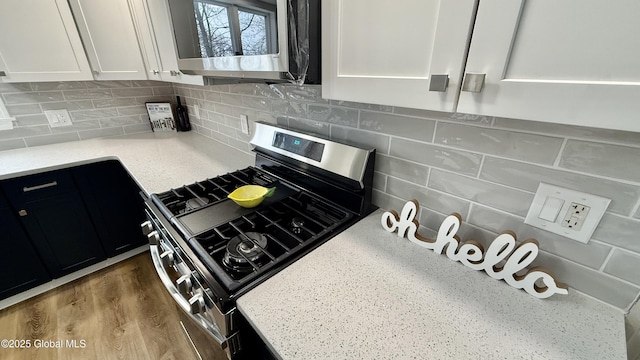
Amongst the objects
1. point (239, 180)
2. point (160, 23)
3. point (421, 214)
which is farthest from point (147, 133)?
point (421, 214)

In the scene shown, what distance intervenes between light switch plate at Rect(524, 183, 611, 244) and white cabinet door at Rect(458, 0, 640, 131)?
33 centimetres

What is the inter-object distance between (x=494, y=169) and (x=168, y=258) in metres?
1.15

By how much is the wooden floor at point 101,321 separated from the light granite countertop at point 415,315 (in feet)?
4.01

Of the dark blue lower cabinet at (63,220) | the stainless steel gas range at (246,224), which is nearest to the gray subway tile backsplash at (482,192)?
the stainless steel gas range at (246,224)

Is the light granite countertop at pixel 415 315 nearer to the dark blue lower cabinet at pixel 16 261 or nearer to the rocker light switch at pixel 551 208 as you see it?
the rocker light switch at pixel 551 208

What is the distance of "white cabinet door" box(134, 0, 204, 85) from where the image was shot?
1.10 m

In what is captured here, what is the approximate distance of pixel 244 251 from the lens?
2.49ft

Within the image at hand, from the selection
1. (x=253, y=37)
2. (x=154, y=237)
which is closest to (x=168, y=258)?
(x=154, y=237)

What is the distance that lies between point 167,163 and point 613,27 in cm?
176

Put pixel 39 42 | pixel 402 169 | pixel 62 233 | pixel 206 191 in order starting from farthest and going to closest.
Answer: pixel 62 233 → pixel 39 42 → pixel 206 191 → pixel 402 169

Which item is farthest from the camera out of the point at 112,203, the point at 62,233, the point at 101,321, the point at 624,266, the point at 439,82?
the point at 112,203

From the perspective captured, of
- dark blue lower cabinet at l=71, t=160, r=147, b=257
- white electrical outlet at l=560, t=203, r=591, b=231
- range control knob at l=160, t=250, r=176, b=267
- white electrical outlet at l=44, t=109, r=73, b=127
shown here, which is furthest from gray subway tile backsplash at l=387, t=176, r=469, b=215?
white electrical outlet at l=44, t=109, r=73, b=127

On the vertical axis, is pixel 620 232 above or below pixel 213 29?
below

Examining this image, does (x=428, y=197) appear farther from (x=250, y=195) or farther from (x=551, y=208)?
(x=250, y=195)
